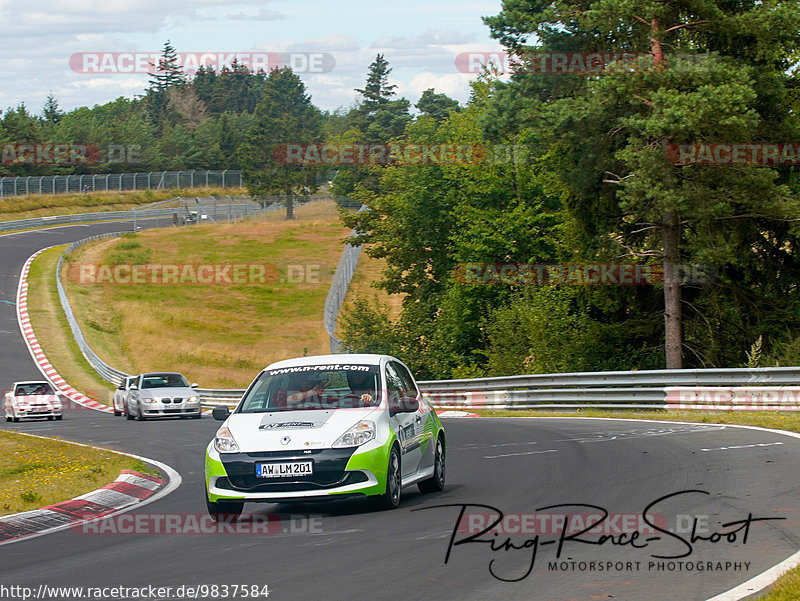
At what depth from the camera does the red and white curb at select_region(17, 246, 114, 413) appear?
138 ft

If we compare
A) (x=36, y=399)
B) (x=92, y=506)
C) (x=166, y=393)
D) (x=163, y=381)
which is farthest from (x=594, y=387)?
(x=36, y=399)

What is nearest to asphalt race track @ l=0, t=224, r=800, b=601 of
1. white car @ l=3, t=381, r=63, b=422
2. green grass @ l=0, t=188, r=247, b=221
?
white car @ l=3, t=381, r=63, b=422

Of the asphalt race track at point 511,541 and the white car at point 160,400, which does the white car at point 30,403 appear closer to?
the white car at point 160,400

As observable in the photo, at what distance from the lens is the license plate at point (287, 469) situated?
31.6 feet

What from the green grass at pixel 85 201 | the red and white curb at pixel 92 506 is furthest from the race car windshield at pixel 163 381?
the green grass at pixel 85 201

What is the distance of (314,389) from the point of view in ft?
36.2

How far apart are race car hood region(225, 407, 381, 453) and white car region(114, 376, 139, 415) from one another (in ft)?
73.9

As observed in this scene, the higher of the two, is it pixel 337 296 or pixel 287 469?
pixel 287 469

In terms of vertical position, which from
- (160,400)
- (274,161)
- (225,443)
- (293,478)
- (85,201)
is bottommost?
(160,400)

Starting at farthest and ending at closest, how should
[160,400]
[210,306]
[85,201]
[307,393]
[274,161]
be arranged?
[274,161]
[85,201]
[210,306]
[160,400]
[307,393]

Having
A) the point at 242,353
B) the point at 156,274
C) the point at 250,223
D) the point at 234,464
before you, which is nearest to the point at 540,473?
the point at 234,464

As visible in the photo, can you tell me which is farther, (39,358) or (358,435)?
(39,358)

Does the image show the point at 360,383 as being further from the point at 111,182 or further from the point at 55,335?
the point at 111,182

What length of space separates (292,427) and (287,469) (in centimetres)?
47
